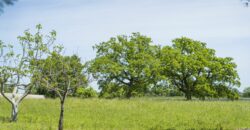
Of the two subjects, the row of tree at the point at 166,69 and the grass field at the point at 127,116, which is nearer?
the grass field at the point at 127,116

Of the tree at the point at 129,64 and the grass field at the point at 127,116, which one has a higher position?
the tree at the point at 129,64

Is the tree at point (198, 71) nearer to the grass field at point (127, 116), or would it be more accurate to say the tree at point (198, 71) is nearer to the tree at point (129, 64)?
the tree at point (129, 64)

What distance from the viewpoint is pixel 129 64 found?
63.8m

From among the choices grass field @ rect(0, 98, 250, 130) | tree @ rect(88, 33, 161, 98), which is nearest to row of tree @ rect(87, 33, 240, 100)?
tree @ rect(88, 33, 161, 98)

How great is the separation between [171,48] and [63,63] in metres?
38.9

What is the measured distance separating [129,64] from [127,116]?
33.1 metres

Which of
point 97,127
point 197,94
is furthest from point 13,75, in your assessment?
point 197,94

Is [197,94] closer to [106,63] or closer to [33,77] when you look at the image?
[106,63]

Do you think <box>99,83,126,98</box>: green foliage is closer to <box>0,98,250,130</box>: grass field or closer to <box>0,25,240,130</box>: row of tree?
<box>0,25,240,130</box>: row of tree

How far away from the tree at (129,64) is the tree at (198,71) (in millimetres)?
2672

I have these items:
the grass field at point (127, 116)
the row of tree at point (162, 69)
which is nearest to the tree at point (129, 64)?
the row of tree at point (162, 69)

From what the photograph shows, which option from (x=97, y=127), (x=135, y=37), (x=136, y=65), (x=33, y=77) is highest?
(x=135, y=37)

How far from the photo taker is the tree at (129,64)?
206 feet

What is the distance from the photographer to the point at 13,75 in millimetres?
29719
